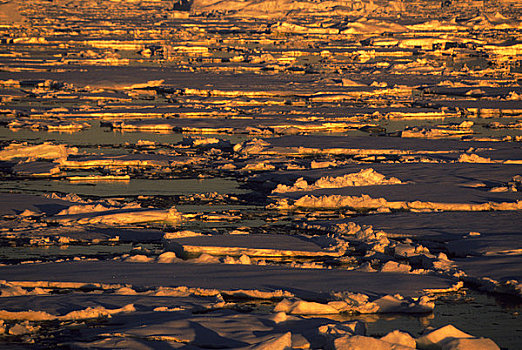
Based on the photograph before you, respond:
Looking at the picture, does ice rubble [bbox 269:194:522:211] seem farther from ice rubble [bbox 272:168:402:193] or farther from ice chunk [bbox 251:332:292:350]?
ice chunk [bbox 251:332:292:350]

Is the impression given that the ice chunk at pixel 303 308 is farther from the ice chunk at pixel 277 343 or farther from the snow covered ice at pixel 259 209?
the ice chunk at pixel 277 343

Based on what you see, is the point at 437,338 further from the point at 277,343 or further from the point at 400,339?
the point at 277,343

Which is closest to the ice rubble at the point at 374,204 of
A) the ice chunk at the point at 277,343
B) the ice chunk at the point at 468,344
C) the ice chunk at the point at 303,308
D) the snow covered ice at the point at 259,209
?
the snow covered ice at the point at 259,209

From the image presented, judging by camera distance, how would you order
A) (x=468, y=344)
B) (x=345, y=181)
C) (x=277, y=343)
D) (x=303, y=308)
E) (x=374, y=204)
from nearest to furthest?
1. (x=277, y=343)
2. (x=468, y=344)
3. (x=303, y=308)
4. (x=374, y=204)
5. (x=345, y=181)

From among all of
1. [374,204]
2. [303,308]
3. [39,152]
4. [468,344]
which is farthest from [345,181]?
[468,344]

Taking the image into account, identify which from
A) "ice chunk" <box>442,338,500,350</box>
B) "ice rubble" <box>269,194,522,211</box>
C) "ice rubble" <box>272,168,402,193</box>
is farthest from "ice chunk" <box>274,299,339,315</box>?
"ice rubble" <box>272,168,402,193</box>

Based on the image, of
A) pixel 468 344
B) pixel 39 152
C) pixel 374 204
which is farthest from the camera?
pixel 39 152

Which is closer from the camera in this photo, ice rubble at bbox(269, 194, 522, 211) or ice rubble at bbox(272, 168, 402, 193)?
ice rubble at bbox(269, 194, 522, 211)

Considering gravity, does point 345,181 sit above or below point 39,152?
above
